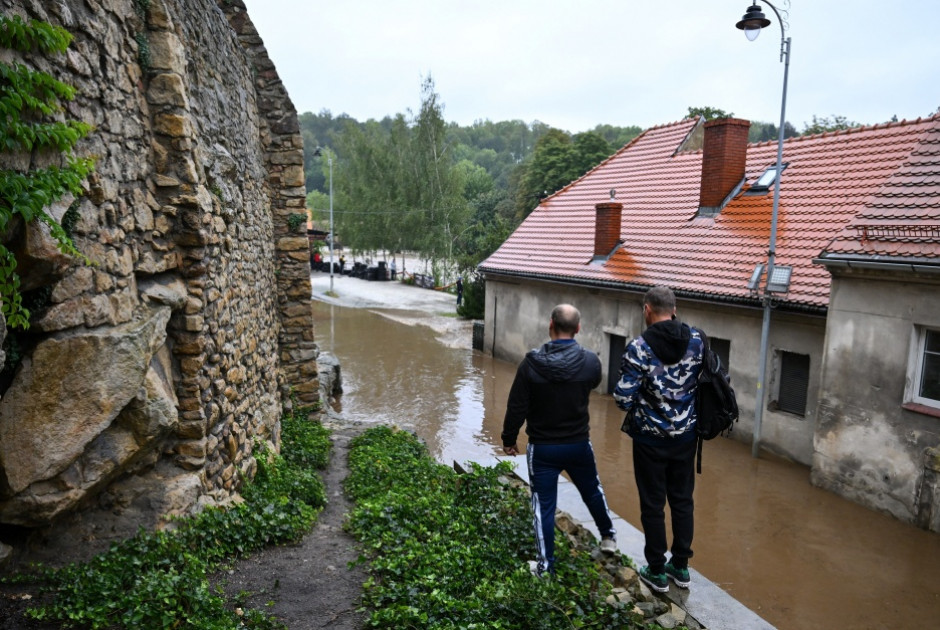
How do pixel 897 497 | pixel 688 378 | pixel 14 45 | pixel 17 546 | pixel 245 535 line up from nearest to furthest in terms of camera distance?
pixel 14 45
pixel 17 546
pixel 688 378
pixel 245 535
pixel 897 497

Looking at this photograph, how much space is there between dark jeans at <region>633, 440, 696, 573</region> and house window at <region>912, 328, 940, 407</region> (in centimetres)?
557

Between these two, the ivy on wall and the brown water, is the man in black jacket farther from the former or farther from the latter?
the brown water

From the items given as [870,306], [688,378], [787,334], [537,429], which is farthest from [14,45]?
[787,334]

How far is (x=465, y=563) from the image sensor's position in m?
4.46

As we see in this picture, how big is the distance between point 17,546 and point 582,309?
13265 millimetres

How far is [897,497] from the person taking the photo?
828 cm

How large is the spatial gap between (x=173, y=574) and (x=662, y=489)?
309 cm

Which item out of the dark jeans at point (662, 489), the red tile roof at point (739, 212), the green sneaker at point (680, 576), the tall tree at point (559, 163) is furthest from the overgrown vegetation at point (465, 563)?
the tall tree at point (559, 163)

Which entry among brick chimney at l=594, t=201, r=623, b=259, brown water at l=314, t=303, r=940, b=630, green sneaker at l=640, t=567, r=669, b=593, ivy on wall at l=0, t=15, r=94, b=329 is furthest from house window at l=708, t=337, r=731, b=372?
ivy on wall at l=0, t=15, r=94, b=329

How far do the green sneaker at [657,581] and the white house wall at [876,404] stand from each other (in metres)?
5.40

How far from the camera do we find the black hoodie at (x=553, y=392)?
A: 428 cm

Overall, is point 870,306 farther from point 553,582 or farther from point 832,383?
point 553,582

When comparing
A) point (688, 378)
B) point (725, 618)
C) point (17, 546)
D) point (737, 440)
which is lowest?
point (737, 440)

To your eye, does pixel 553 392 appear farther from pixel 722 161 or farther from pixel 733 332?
pixel 722 161
